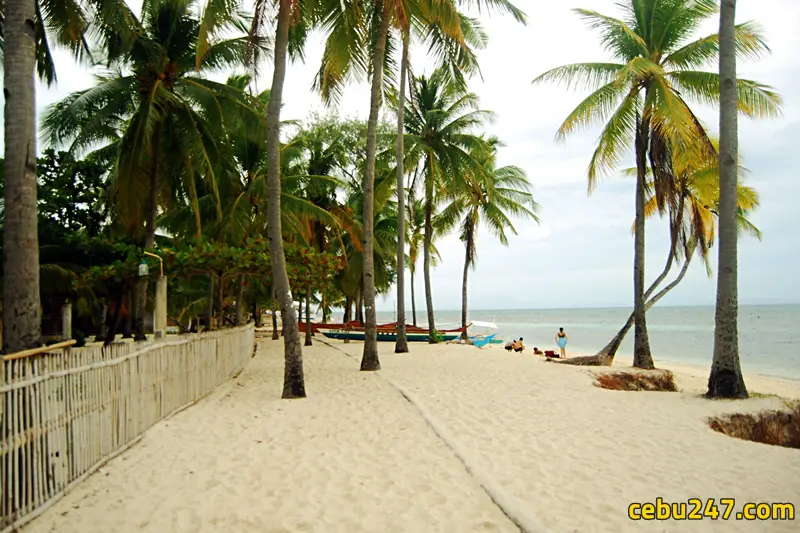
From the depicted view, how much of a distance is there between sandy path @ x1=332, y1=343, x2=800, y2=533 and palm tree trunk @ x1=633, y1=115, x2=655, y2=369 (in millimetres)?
4945

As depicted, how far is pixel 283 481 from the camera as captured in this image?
504 cm

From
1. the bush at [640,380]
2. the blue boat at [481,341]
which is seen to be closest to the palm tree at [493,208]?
the blue boat at [481,341]

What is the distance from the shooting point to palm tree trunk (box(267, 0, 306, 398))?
30.4ft

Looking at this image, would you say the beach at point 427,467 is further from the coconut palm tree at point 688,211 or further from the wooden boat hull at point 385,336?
the wooden boat hull at point 385,336

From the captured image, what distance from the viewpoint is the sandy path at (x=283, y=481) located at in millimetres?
4105

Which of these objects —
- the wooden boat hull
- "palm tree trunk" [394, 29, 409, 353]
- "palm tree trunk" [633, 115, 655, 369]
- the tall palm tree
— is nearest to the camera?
the tall palm tree

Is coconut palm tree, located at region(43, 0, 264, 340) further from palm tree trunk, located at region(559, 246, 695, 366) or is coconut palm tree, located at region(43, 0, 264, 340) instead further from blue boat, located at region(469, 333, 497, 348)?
blue boat, located at region(469, 333, 497, 348)

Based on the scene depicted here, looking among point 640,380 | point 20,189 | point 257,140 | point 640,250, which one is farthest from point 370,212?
point 20,189

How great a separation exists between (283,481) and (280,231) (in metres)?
5.03

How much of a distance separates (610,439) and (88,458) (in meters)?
5.45

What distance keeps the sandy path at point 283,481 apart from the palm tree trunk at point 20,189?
1.77 meters

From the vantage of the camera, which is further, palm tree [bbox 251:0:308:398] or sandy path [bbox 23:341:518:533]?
palm tree [bbox 251:0:308:398]

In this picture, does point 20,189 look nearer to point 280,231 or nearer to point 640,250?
point 280,231

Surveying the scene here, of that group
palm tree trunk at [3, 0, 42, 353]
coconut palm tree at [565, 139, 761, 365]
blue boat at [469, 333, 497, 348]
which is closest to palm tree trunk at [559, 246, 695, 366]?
coconut palm tree at [565, 139, 761, 365]
